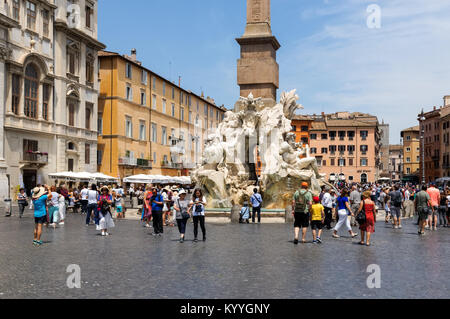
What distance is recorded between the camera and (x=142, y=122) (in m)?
48.6

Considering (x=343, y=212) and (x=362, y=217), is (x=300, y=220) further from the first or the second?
(x=343, y=212)

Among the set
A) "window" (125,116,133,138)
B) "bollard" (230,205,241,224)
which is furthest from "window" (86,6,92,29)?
"bollard" (230,205,241,224)

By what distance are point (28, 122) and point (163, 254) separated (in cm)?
2463

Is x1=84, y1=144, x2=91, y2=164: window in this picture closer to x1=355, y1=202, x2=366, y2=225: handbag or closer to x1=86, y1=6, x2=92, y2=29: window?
x1=86, y1=6, x2=92, y2=29: window

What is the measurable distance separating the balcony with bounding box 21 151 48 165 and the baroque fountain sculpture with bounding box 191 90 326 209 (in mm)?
15606

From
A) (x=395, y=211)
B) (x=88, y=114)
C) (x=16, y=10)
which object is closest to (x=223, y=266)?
(x=395, y=211)

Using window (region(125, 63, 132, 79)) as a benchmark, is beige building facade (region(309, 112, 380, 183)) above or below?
below

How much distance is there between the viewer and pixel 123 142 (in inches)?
1750

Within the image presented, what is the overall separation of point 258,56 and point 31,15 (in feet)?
58.5

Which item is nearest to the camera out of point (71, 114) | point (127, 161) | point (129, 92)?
point (71, 114)

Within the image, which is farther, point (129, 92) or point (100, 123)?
point (129, 92)

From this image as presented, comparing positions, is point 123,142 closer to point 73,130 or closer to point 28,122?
point 73,130

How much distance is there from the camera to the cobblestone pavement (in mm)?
6383

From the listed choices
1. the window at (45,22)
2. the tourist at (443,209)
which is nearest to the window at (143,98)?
the window at (45,22)
